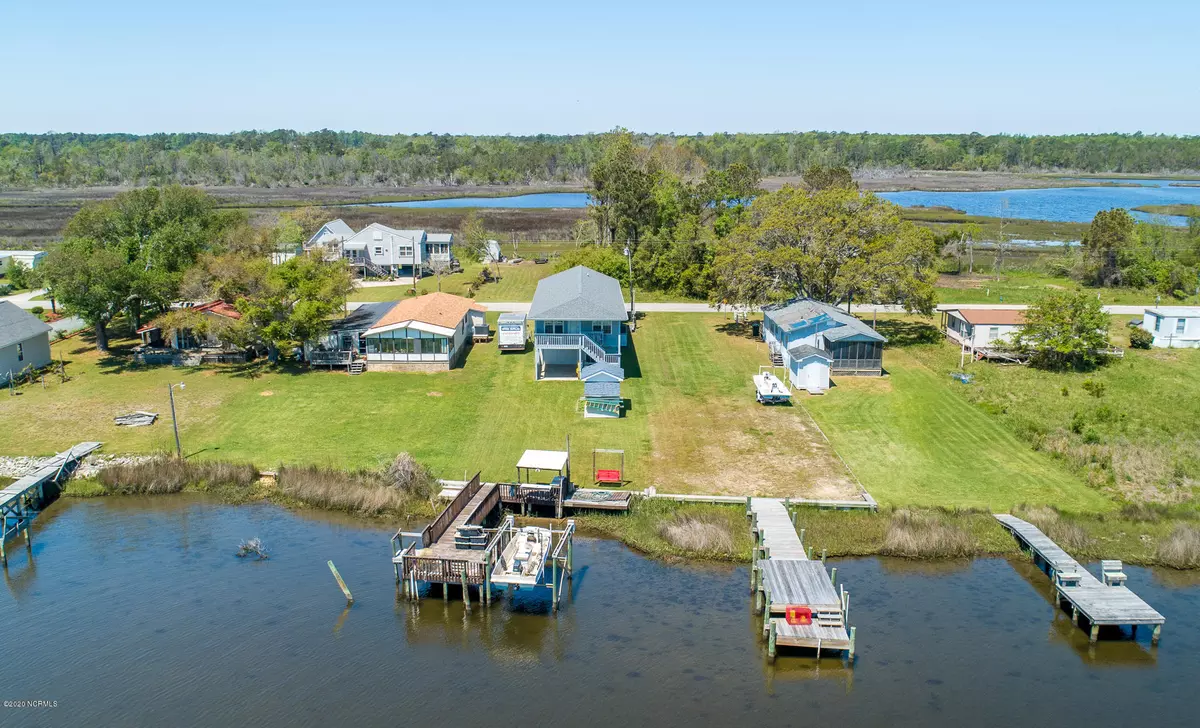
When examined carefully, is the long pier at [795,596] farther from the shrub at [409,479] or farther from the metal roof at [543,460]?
the shrub at [409,479]

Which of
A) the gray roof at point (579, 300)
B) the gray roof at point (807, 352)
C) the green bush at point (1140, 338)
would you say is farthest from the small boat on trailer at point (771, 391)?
the green bush at point (1140, 338)

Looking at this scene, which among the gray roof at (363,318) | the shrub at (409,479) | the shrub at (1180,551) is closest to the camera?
the shrub at (1180,551)

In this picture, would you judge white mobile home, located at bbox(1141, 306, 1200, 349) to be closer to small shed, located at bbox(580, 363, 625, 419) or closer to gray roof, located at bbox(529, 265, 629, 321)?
gray roof, located at bbox(529, 265, 629, 321)

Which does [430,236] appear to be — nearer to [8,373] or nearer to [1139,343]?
[8,373]

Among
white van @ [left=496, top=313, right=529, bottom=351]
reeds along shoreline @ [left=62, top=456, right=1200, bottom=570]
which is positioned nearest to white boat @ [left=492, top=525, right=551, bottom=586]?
reeds along shoreline @ [left=62, top=456, right=1200, bottom=570]

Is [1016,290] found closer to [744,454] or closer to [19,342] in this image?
[744,454]

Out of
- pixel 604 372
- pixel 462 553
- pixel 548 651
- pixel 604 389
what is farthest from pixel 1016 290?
pixel 548 651
